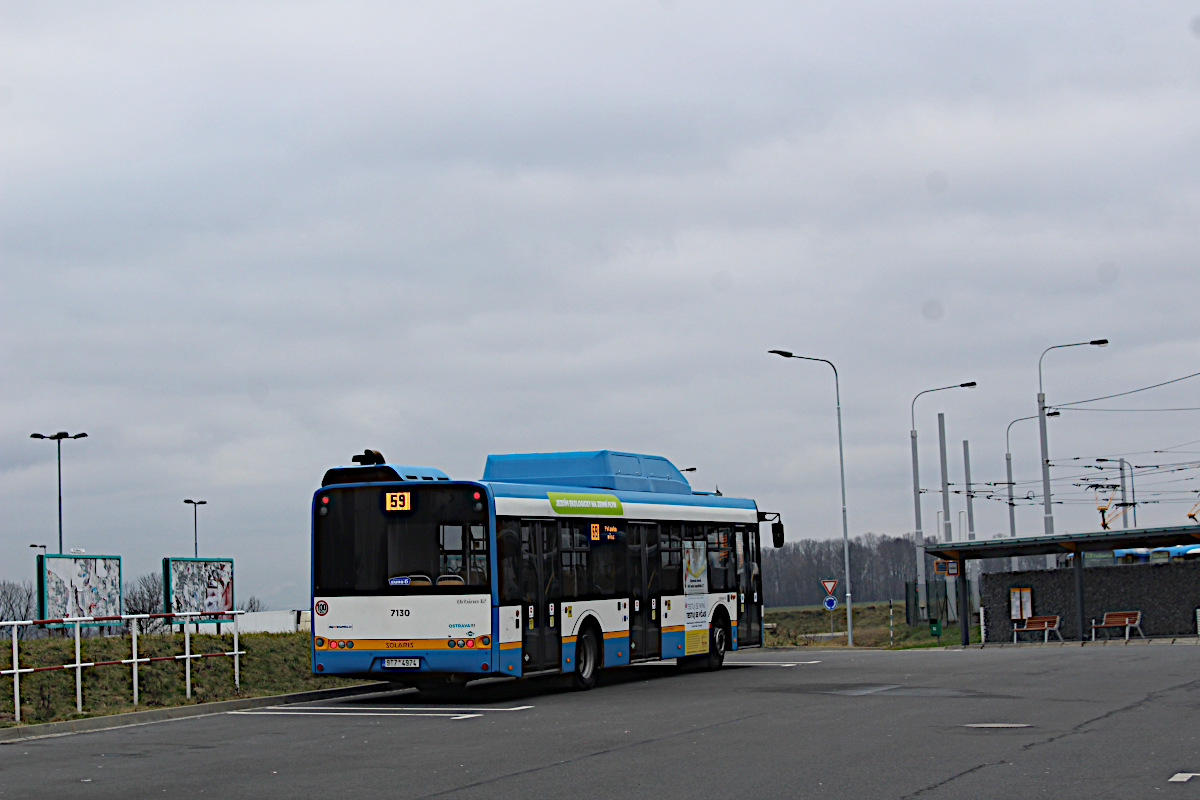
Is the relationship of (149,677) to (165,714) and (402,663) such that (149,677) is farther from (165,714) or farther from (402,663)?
(402,663)

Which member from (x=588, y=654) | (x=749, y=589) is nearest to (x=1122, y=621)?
(x=749, y=589)

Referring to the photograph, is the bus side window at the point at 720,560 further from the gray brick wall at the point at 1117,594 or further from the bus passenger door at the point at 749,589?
the gray brick wall at the point at 1117,594

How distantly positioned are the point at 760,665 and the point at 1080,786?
17.4m

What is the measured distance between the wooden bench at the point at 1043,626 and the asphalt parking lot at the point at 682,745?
1990 cm

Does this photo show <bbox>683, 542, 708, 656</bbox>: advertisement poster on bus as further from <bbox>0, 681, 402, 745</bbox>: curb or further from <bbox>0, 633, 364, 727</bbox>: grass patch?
<bbox>0, 633, 364, 727</bbox>: grass patch

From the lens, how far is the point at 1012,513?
64312 mm

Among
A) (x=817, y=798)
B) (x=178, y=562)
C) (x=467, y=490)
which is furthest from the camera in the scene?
(x=178, y=562)

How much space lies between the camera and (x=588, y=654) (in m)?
21.5

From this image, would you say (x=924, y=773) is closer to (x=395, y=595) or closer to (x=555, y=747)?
(x=555, y=747)

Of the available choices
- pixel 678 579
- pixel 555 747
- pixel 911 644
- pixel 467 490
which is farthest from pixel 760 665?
pixel 911 644

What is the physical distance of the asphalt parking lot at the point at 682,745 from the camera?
35.0ft

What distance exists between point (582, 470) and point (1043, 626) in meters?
23.5

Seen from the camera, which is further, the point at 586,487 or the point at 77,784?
the point at 586,487

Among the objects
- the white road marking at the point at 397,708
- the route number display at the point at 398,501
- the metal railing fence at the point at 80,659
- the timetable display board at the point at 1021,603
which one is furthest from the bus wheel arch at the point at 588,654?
the timetable display board at the point at 1021,603
